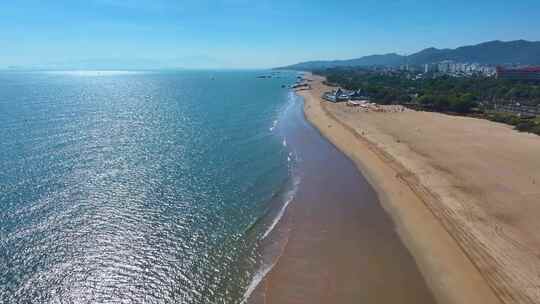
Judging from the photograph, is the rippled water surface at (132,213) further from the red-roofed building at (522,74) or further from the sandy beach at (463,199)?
the red-roofed building at (522,74)

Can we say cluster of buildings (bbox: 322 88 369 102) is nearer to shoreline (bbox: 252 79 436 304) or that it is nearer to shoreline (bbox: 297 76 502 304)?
shoreline (bbox: 297 76 502 304)

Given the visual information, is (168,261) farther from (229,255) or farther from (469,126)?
(469,126)

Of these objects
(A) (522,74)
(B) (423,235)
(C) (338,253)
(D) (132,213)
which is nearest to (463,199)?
(B) (423,235)

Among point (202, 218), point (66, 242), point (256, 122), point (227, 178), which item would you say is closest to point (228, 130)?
point (256, 122)

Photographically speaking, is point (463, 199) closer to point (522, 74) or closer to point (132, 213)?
point (132, 213)

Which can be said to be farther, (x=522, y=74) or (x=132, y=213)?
(x=522, y=74)

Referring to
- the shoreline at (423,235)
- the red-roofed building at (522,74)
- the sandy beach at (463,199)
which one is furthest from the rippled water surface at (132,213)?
the red-roofed building at (522,74)

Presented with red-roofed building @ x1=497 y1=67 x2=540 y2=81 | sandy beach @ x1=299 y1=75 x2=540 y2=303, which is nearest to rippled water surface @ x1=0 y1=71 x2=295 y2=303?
sandy beach @ x1=299 y1=75 x2=540 y2=303

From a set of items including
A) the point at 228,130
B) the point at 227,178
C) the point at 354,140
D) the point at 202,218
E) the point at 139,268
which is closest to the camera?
the point at 139,268
